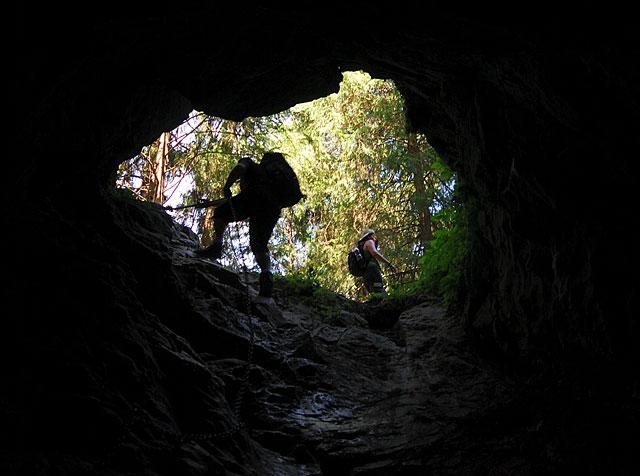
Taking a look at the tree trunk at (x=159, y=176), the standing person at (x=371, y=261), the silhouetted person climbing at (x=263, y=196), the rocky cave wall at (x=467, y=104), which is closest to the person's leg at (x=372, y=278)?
the standing person at (x=371, y=261)

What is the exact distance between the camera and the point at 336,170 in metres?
16.1

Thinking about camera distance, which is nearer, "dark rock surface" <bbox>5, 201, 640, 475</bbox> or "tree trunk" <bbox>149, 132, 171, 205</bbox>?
"dark rock surface" <bbox>5, 201, 640, 475</bbox>

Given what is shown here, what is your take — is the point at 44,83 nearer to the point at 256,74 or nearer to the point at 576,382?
the point at 256,74

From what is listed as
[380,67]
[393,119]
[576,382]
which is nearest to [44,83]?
[380,67]

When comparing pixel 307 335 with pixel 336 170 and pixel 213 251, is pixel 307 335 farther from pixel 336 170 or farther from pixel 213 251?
pixel 336 170

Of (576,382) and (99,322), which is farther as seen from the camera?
(576,382)

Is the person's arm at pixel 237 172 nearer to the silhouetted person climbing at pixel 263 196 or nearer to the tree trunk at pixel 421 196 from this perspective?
the silhouetted person climbing at pixel 263 196

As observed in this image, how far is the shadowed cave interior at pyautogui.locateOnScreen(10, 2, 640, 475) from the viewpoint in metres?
3.50

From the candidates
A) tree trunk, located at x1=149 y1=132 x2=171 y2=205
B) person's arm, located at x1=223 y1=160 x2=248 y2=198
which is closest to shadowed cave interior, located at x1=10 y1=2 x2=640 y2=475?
person's arm, located at x1=223 y1=160 x2=248 y2=198

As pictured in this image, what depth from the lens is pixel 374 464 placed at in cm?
462

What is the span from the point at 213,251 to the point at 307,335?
10.7 feet

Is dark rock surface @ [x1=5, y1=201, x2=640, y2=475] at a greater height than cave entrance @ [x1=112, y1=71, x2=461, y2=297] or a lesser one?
lesser

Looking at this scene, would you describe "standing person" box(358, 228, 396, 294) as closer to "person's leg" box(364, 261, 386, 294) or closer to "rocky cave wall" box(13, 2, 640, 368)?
"person's leg" box(364, 261, 386, 294)

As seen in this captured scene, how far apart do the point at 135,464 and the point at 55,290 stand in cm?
178
